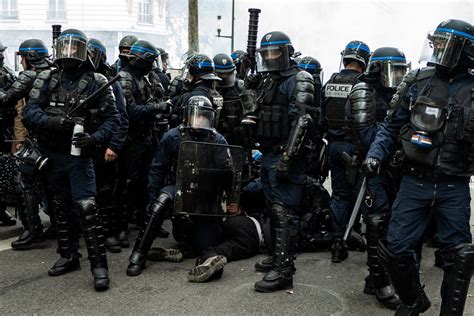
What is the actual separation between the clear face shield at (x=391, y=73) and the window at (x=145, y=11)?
135 feet

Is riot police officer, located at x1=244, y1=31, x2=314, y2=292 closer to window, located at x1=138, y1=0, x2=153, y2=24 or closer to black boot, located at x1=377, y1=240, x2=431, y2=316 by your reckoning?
black boot, located at x1=377, y1=240, x2=431, y2=316

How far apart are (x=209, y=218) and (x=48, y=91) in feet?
5.95

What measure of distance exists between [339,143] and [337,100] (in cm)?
45

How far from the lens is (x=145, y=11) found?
Result: 147 feet

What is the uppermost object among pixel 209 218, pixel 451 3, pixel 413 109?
pixel 451 3

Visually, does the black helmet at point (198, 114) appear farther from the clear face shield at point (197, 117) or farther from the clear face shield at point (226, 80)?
the clear face shield at point (226, 80)

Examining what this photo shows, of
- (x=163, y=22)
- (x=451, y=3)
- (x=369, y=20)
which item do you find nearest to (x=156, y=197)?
(x=451, y=3)

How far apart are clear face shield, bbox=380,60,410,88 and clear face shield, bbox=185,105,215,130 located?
1.56 meters

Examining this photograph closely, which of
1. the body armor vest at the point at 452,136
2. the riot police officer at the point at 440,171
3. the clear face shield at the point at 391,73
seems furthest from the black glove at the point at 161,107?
the body armor vest at the point at 452,136

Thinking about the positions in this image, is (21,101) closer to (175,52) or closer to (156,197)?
(156,197)

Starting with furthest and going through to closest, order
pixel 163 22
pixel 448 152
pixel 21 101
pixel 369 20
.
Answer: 1. pixel 163 22
2. pixel 369 20
3. pixel 21 101
4. pixel 448 152

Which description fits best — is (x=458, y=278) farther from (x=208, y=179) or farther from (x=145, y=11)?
(x=145, y=11)

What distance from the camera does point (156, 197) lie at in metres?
5.46

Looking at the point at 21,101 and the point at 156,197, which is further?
the point at 21,101
